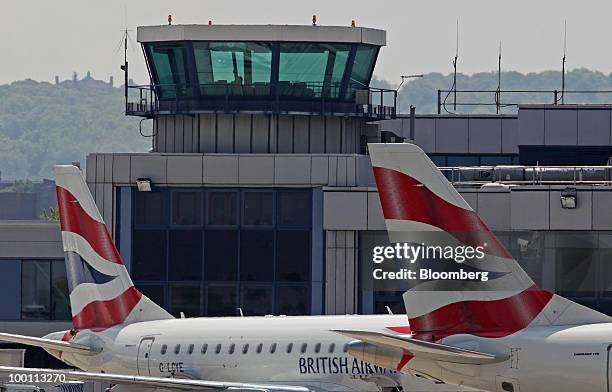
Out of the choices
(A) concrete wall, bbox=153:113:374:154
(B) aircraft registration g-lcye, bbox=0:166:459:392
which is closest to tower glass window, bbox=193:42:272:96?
(A) concrete wall, bbox=153:113:374:154

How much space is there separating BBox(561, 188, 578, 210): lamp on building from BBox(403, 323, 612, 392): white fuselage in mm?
27993

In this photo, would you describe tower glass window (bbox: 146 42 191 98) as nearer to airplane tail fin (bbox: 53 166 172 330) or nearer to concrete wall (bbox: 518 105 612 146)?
airplane tail fin (bbox: 53 166 172 330)

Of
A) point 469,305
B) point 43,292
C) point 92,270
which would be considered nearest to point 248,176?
point 43,292

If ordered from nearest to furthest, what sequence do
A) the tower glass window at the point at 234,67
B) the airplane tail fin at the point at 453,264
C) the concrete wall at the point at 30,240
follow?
the airplane tail fin at the point at 453,264 → the tower glass window at the point at 234,67 → the concrete wall at the point at 30,240

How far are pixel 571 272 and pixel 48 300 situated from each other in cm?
2570

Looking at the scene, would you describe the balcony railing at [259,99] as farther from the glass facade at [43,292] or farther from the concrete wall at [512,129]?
the concrete wall at [512,129]

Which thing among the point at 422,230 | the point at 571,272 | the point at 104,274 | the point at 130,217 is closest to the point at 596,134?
the point at 571,272

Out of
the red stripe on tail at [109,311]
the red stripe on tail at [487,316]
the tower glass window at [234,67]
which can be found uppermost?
the tower glass window at [234,67]

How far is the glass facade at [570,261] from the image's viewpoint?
6450cm

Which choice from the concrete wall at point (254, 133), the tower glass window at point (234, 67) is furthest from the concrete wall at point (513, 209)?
the tower glass window at point (234, 67)

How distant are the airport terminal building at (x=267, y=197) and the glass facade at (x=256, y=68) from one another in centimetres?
7

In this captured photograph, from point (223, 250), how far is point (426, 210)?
33912 mm

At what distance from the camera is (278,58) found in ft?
233

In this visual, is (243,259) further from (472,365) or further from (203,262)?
(472,365)
